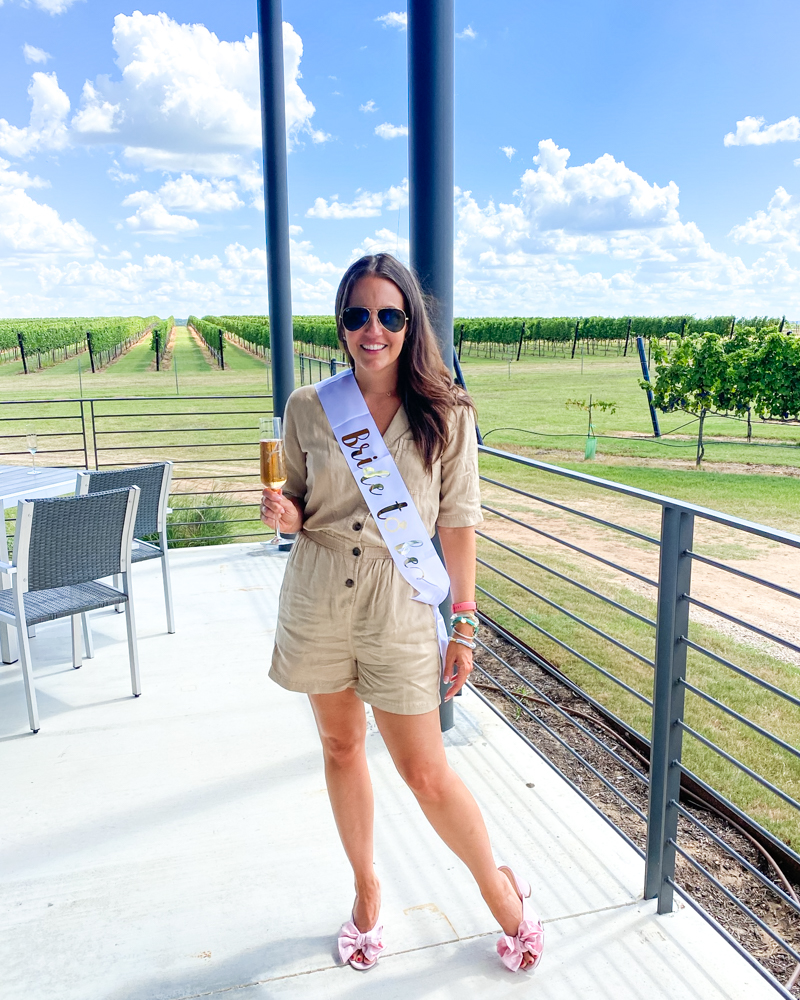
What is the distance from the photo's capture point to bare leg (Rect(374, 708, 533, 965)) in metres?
1.64

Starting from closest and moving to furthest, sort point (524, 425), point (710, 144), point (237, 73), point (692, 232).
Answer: point (237, 73) → point (524, 425) → point (692, 232) → point (710, 144)

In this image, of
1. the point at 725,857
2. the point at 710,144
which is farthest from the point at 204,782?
the point at 710,144

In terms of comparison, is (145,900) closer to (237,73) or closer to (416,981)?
(416,981)

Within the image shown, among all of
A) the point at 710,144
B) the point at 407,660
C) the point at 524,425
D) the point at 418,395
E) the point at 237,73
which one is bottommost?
the point at 524,425

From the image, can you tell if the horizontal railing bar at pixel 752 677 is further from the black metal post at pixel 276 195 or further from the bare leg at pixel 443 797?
the black metal post at pixel 276 195

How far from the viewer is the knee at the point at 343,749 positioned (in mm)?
1743

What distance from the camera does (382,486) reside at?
1619 mm

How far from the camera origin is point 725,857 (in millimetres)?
3006

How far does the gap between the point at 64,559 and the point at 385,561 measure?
5.89 ft

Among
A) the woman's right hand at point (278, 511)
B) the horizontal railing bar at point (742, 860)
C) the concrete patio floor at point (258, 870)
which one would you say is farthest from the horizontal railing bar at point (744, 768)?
the woman's right hand at point (278, 511)

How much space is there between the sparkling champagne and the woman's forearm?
369 mm

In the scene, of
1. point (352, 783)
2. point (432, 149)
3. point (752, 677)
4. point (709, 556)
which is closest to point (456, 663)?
point (352, 783)

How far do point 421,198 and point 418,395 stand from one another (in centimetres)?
123

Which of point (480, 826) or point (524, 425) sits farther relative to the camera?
point (524, 425)
